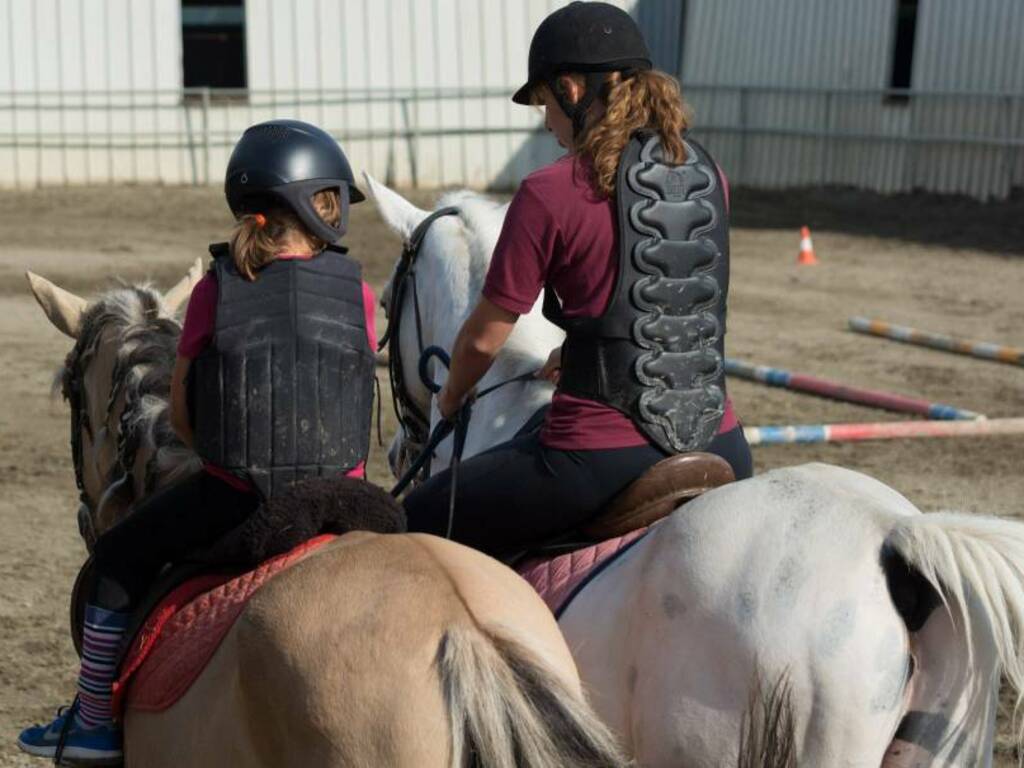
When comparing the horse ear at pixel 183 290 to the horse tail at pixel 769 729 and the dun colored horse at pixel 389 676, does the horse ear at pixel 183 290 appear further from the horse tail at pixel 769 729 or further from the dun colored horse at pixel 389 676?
the horse tail at pixel 769 729

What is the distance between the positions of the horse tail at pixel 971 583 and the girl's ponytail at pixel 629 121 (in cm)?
114

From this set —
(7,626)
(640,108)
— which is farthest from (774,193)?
(640,108)

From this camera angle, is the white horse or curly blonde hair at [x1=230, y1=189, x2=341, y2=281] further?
curly blonde hair at [x1=230, y1=189, x2=341, y2=281]

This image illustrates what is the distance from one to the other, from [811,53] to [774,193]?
231 cm

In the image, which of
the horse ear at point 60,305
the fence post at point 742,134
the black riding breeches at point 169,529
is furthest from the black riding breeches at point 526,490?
the fence post at point 742,134

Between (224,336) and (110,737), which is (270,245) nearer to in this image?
(224,336)

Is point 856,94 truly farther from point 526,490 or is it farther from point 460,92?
point 526,490

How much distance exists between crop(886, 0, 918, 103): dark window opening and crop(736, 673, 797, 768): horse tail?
21675 millimetres

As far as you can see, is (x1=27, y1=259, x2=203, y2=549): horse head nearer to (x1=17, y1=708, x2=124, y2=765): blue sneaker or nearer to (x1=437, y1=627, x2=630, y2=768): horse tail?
(x1=17, y1=708, x2=124, y2=765): blue sneaker

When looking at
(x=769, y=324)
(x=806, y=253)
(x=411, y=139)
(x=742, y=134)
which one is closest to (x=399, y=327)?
(x=769, y=324)

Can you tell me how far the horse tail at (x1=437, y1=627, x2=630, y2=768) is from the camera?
2.50m

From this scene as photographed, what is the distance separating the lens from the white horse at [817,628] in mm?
3049

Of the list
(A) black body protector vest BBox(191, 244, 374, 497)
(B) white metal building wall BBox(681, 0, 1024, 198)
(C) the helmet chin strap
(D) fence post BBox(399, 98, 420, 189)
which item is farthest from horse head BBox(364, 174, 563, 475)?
(D) fence post BBox(399, 98, 420, 189)

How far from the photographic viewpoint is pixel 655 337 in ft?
12.2
